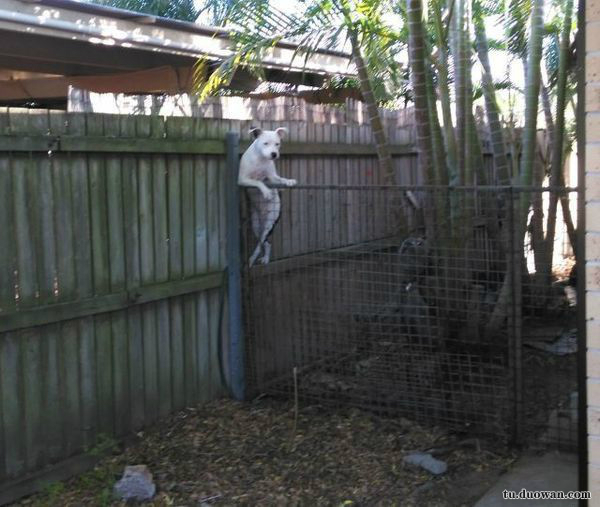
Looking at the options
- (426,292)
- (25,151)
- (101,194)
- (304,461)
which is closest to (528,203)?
(426,292)

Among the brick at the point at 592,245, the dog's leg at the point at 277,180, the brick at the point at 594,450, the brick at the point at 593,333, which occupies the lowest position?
the brick at the point at 594,450

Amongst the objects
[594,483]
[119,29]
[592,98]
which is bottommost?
[594,483]

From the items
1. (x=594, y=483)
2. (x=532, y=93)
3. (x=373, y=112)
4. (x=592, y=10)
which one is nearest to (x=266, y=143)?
(x=373, y=112)

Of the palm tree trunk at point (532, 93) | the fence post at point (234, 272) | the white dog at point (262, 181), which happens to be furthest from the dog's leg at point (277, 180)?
the palm tree trunk at point (532, 93)

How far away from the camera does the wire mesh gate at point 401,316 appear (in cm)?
528

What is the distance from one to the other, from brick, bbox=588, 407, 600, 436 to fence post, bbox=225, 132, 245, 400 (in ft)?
11.2

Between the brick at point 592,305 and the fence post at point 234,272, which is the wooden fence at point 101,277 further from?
the brick at point 592,305

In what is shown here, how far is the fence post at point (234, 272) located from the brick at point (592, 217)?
337 cm

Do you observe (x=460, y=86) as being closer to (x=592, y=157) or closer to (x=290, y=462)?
(x=290, y=462)

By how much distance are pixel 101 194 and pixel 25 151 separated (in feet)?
2.02

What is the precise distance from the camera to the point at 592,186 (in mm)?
2506

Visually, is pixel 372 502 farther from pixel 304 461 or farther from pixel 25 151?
pixel 25 151

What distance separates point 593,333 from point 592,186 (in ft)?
1.66

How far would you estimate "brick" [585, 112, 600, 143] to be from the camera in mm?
2488
